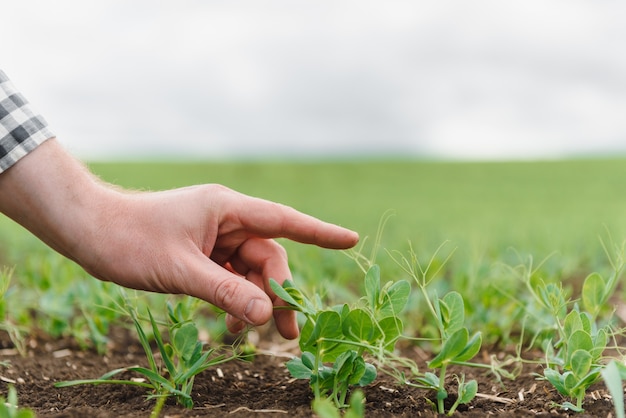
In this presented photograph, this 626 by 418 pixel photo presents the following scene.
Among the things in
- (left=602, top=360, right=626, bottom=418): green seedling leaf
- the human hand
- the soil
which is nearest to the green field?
the soil

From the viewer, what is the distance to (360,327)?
1.31 meters

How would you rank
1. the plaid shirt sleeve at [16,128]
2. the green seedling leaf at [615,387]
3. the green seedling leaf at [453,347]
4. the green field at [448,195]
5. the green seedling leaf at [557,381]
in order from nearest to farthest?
the green seedling leaf at [615,387]
the green seedling leaf at [453,347]
the green seedling leaf at [557,381]
the plaid shirt sleeve at [16,128]
the green field at [448,195]

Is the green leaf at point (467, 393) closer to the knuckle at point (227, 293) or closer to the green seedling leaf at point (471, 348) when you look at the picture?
the green seedling leaf at point (471, 348)

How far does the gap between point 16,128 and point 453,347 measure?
1.15 m

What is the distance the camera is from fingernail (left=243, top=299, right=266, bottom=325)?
1411mm

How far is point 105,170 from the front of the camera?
1152 cm

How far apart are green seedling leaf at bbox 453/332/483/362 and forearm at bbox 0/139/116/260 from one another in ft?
2.92

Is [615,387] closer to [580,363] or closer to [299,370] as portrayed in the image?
[580,363]

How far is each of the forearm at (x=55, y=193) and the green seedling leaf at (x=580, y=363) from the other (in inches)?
42.9

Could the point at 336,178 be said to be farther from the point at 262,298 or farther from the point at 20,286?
the point at 262,298

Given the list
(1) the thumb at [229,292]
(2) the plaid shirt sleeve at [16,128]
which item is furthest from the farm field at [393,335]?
(2) the plaid shirt sleeve at [16,128]

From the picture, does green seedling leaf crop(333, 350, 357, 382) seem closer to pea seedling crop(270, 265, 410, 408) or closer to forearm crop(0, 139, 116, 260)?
pea seedling crop(270, 265, 410, 408)

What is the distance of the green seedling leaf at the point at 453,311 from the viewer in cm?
135

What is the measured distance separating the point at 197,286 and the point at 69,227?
38 cm
